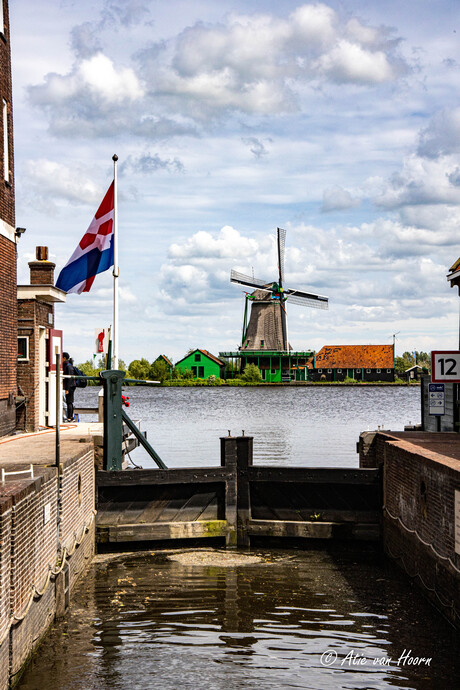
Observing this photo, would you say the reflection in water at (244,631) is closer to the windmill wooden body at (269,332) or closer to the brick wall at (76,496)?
the brick wall at (76,496)

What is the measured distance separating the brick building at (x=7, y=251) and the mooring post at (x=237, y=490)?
19.6 ft

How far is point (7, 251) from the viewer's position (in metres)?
19.7

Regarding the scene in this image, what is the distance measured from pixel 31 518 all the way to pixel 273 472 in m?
7.57

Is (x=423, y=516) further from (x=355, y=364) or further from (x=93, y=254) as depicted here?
(x=355, y=364)

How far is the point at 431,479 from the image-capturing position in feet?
40.7

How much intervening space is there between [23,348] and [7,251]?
10.9ft

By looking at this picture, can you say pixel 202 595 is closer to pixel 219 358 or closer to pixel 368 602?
pixel 368 602

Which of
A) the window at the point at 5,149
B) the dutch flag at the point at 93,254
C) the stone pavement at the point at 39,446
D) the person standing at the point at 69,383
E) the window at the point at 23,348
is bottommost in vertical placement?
the stone pavement at the point at 39,446

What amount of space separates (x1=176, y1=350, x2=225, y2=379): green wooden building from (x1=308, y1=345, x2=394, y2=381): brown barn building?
1555 cm

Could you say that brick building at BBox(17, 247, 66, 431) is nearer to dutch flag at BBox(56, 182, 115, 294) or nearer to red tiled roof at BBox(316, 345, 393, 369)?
dutch flag at BBox(56, 182, 115, 294)

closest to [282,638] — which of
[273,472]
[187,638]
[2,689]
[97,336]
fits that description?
[187,638]

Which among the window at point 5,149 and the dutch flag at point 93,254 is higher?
the window at point 5,149

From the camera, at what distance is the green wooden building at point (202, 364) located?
427ft

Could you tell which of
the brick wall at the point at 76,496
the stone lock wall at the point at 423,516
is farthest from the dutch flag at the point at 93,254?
the stone lock wall at the point at 423,516
